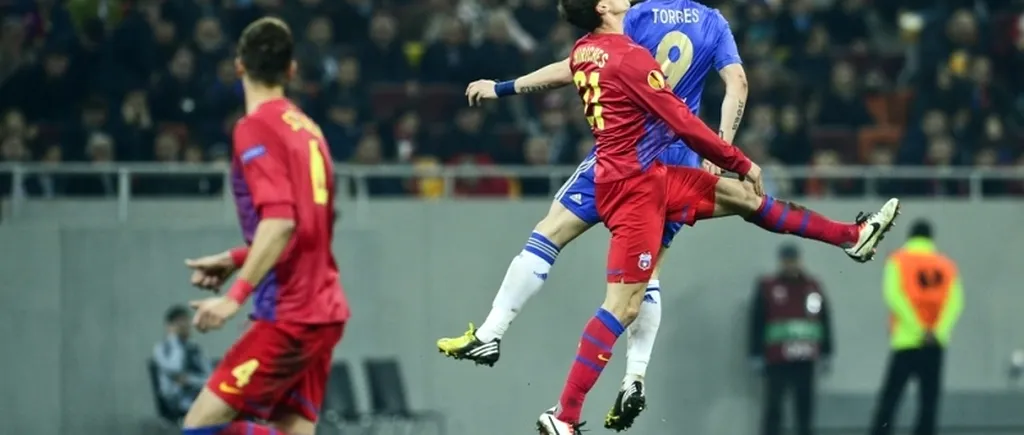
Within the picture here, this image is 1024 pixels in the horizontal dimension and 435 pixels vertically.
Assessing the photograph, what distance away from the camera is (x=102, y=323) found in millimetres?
15844

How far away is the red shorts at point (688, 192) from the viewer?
9.16 m

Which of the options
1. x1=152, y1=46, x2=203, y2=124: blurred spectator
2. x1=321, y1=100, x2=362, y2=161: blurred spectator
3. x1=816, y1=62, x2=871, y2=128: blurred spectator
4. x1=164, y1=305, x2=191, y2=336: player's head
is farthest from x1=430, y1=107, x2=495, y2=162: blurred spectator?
x1=816, y1=62, x2=871, y2=128: blurred spectator

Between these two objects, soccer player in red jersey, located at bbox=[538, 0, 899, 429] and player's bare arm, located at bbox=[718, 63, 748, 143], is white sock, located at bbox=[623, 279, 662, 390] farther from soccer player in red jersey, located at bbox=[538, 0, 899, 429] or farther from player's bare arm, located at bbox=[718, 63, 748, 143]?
player's bare arm, located at bbox=[718, 63, 748, 143]

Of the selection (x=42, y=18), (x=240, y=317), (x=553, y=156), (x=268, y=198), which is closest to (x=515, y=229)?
(x=553, y=156)

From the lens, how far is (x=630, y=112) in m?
8.81

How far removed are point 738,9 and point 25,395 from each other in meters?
8.30

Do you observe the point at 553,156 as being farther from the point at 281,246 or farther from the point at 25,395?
the point at 281,246

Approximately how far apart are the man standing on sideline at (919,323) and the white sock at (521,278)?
7409 millimetres

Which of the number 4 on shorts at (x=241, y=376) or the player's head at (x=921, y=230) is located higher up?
the player's head at (x=921, y=230)

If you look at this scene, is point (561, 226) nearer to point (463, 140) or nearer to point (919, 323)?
point (463, 140)

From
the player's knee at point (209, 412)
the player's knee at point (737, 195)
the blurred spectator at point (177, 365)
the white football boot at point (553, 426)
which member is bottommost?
the blurred spectator at point (177, 365)

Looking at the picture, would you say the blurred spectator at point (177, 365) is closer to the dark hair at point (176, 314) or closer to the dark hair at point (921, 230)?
the dark hair at point (176, 314)

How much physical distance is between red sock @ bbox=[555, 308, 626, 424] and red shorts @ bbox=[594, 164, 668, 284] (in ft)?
0.76

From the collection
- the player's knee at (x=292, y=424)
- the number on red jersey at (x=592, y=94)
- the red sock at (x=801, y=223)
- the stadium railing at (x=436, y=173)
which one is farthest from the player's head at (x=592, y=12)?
the stadium railing at (x=436, y=173)
